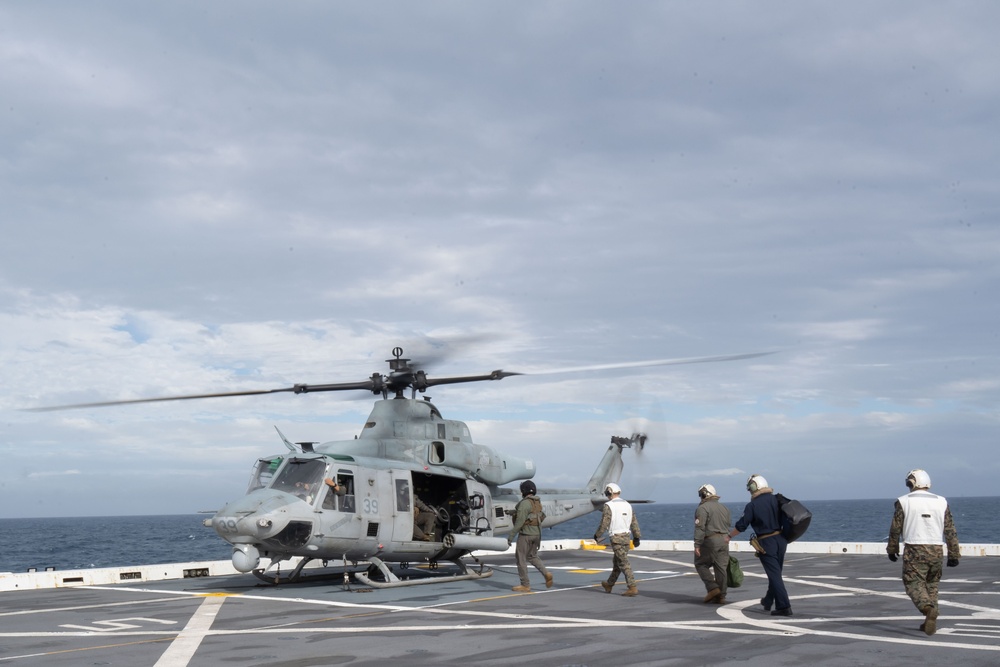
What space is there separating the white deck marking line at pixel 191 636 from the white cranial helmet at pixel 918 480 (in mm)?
9366

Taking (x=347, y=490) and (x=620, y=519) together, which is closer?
(x=620, y=519)

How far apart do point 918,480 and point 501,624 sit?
6046 mm

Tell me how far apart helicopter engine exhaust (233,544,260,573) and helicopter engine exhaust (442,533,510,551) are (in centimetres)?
435

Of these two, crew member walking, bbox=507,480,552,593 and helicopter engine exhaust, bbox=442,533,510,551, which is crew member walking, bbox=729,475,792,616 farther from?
helicopter engine exhaust, bbox=442,533,510,551

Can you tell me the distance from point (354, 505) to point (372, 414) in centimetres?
328

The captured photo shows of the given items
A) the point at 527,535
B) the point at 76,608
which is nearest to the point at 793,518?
the point at 527,535

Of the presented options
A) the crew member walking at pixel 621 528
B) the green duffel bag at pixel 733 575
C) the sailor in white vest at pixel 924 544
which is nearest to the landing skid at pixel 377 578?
the crew member walking at pixel 621 528

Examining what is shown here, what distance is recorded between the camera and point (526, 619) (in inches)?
549

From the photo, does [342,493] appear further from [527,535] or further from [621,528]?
[621,528]

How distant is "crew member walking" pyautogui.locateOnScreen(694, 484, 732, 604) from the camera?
15094 millimetres

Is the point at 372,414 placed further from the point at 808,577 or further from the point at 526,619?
the point at 808,577

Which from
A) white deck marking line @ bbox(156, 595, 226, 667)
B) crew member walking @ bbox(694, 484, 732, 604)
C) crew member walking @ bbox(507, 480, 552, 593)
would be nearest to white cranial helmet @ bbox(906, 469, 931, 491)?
crew member walking @ bbox(694, 484, 732, 604)

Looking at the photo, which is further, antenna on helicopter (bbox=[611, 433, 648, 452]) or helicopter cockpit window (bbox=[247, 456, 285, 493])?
antenna on helicopter (bbox=[611, 433, 648, 452])

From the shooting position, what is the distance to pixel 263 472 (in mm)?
19750
